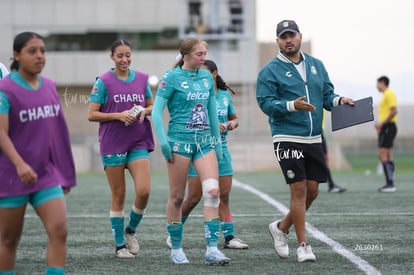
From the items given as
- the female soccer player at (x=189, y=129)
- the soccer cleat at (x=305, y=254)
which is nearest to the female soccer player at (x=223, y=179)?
the female soccer player at (x=189, y=129)

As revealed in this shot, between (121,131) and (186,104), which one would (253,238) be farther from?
(186,104)

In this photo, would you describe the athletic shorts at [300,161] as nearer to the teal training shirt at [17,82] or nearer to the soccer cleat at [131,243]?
the soccer cleat at [131,243]

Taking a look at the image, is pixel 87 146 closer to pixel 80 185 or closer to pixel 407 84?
pixel 80 185

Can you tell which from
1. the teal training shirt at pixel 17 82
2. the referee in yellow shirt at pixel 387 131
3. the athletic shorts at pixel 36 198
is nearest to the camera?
the teal training shirt at pixel 17 82

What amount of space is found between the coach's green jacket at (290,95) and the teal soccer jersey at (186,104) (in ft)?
1.81

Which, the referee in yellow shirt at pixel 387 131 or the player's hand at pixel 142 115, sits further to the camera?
the referee in yellow shirt at pixel 387 131

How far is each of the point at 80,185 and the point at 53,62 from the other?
74.0ft

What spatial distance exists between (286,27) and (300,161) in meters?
1.18

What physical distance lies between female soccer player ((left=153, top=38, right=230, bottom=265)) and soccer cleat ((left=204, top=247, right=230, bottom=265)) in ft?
0.11

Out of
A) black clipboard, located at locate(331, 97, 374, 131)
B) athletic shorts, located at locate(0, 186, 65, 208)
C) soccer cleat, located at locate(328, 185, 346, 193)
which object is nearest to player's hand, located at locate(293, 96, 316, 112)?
black clipboard, located at locate(331, 97, 374, 131)

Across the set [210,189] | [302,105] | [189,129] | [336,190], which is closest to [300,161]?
[302,105]

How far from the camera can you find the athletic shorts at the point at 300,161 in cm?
827

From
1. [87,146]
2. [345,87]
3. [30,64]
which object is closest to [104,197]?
[30,64]

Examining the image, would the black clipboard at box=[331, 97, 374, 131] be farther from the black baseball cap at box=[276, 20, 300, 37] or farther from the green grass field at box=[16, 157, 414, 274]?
the green grass field at box=[16, 157, 414, 274]
